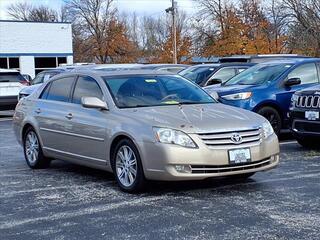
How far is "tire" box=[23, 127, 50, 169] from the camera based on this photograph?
866 centimetres

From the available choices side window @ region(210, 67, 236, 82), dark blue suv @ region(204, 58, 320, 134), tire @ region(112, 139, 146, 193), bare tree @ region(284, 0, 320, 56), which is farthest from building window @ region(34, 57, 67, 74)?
tire @ region(112, 139, 146, 193)

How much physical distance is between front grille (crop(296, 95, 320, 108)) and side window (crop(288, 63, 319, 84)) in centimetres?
177

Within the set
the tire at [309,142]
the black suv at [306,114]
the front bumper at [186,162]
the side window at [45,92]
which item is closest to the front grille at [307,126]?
the black suv at [306,114]

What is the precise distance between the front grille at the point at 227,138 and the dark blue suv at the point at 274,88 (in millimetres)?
4088

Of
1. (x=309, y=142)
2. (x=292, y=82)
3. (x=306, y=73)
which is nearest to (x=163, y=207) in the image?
(x=309, y=142)

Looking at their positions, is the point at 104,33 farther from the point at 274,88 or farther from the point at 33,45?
the point at 274,88

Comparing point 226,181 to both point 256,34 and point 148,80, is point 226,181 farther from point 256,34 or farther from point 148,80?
point 256,34

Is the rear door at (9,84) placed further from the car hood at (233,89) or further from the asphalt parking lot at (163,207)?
the asphalt parking lot at (163,207)

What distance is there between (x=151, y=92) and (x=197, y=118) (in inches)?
42.7

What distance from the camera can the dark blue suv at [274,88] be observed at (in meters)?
10.9

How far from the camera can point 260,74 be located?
38.3 ft

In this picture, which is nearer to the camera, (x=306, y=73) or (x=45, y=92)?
(x=45, y=92)

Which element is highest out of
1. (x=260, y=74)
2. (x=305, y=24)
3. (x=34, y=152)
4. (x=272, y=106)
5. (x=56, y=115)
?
(x=305, y=24)

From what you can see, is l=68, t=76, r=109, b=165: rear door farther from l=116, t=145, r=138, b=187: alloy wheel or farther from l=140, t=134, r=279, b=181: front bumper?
l=140, t=134, r=279, b=181: front bumper
